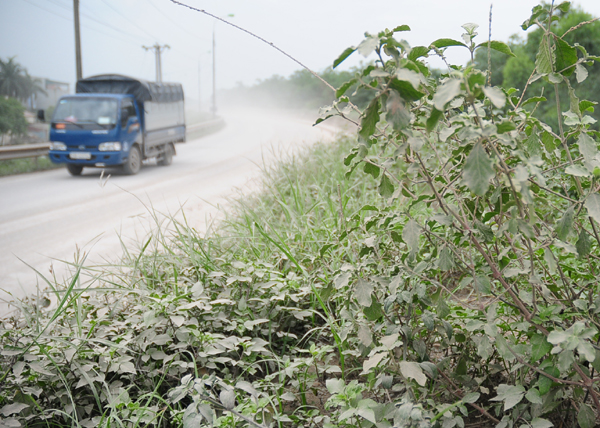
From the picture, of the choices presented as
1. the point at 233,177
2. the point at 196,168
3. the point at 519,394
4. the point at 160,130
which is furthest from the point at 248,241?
the point at 160,130

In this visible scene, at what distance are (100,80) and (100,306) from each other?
39.0 ft

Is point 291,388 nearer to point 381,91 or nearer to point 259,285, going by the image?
point 259,285

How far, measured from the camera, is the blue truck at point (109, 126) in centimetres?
1084

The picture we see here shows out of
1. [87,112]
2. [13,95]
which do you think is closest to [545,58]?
[87,112]

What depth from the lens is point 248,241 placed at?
3162 mm

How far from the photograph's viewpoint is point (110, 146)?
10.8 m

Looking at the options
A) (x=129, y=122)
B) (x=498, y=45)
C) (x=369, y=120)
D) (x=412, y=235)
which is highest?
(x=498, y=45)

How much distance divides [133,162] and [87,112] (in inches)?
63.1

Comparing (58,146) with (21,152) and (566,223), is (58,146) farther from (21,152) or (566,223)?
(566,223)

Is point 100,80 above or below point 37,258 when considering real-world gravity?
above

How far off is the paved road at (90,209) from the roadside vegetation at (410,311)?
2.74ft

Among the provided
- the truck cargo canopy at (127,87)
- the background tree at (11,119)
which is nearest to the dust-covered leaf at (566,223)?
the truck cargo canopy at (127,87)

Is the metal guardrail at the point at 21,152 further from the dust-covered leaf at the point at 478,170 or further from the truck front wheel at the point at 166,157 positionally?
the dust-covered leaf at the point at 478,170

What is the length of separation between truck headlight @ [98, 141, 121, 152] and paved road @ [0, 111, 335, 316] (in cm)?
70
